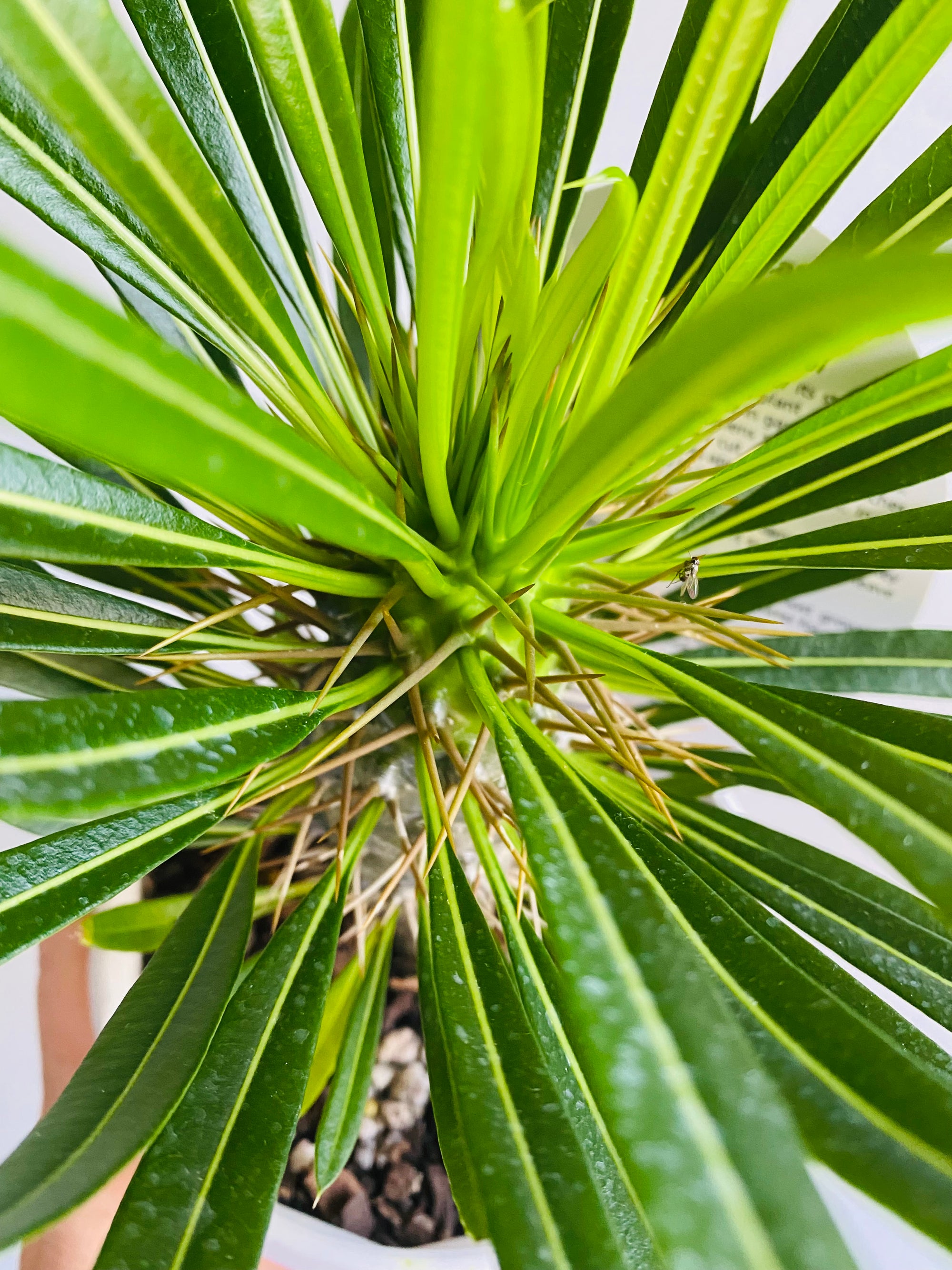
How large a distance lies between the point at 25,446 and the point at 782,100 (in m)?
0.72

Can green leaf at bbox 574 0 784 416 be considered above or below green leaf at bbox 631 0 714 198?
below

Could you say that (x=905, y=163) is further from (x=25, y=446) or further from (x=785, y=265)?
(x=25, y=446)

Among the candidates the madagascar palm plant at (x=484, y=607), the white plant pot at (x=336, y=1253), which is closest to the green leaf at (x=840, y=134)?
the madagascar palm plant at (x=484, y=607)

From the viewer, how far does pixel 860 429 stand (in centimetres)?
41

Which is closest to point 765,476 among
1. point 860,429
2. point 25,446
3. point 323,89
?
point 860,429

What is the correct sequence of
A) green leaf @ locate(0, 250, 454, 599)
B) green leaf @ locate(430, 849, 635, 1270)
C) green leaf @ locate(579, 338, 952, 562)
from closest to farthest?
green leaf @ locate(0, 250, 454, 599) → green leaf @ locate(430, 849, 635, 1270) → green leaf @ locate(579, 338, 952, 562)

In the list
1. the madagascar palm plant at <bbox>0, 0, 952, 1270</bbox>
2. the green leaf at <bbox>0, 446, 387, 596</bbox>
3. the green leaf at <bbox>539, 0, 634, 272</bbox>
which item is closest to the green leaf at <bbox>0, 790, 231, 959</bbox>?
the madagascar palm plant at <bbox>0, 0, 952, 1270</bbox>

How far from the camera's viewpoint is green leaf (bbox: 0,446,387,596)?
0.84ft

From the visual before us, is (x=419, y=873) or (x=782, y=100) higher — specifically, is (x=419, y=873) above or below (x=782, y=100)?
below

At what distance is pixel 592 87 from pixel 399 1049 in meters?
0.75

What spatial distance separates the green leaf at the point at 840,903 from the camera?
1.37 ft

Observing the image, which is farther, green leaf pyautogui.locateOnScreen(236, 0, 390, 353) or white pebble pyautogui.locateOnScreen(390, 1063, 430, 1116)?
white pebble pyautogui.locateOnScreen(390, 1063, 430, 1116)

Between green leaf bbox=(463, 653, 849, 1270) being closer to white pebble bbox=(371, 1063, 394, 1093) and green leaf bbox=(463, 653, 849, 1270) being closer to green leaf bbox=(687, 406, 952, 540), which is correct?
green leaf bbox=(687, 406, 952, 540)

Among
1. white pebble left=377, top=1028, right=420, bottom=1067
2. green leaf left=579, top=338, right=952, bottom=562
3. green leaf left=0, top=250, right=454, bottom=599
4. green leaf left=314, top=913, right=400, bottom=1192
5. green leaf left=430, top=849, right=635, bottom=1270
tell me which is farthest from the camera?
white pebble left=377, top=1028, right=420, bottom=1067
